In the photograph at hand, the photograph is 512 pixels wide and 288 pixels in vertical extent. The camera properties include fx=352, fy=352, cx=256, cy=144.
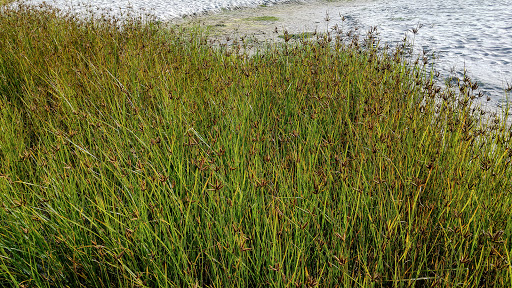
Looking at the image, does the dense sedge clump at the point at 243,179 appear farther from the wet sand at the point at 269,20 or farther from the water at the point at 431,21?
the wet sand at the point at 269,20

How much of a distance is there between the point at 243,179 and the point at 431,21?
5.75 meters

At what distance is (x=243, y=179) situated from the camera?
5.65ft

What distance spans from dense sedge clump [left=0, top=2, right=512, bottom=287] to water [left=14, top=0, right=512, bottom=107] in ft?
3.66

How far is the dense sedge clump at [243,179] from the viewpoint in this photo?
139 cm

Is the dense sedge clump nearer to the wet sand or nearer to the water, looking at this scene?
the water

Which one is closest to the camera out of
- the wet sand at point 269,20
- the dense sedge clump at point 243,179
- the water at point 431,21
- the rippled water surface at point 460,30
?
the dense sedge clump at point 243,179

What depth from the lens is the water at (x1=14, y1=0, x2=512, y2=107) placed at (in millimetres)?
4051

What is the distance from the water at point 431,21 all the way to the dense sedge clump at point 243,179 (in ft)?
3.66

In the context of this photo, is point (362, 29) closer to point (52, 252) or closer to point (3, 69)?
point (3, 69)

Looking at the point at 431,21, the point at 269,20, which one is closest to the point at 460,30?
the point at 431,21

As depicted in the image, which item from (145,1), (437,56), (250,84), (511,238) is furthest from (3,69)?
(145,1)

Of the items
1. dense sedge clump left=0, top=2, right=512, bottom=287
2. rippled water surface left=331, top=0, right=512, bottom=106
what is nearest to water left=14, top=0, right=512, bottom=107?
rippled water surface left=331, top=0, right=512, bottom=106

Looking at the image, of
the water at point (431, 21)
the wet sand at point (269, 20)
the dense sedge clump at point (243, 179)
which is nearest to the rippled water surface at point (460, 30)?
the water at point (431, 21)

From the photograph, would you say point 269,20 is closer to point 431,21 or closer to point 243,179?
point 431,21
